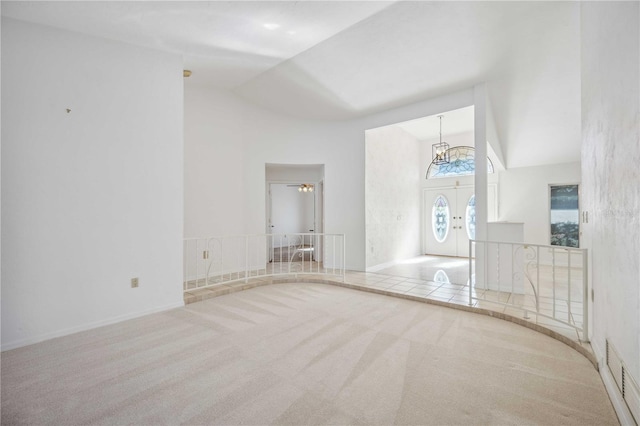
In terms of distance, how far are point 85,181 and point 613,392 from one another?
477 cm

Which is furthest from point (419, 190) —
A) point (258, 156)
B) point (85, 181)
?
point (85, 181)

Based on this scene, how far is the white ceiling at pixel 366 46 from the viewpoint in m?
2.98

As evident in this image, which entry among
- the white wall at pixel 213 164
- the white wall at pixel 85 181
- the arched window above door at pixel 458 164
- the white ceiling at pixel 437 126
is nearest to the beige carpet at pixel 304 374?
the white wall at pixel 85 181

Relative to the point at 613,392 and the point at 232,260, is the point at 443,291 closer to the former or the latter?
the point at 613,392

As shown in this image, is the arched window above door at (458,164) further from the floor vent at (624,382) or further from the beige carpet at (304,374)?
the floor vent at (624,382)

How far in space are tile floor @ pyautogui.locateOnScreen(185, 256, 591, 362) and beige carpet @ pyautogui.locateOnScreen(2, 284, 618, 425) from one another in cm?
23

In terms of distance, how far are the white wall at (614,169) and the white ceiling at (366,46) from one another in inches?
38.8

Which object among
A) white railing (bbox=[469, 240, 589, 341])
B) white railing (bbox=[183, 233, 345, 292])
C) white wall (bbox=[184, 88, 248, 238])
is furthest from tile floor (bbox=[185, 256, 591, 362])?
white wall (bbox=[184, 88, 248, 238])

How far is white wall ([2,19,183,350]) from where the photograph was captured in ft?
9.04

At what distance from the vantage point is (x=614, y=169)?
1.78m

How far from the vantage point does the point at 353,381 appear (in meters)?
2.09

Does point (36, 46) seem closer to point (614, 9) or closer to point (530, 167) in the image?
point (614, 9)

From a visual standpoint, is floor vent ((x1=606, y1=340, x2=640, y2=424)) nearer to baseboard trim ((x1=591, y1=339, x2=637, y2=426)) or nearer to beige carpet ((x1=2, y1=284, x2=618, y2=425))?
baseboard trim ((x1=591, y1=339, x2=637, y2=426))

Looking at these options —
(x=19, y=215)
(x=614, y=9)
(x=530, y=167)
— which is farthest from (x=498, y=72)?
(x=19, y=215)
